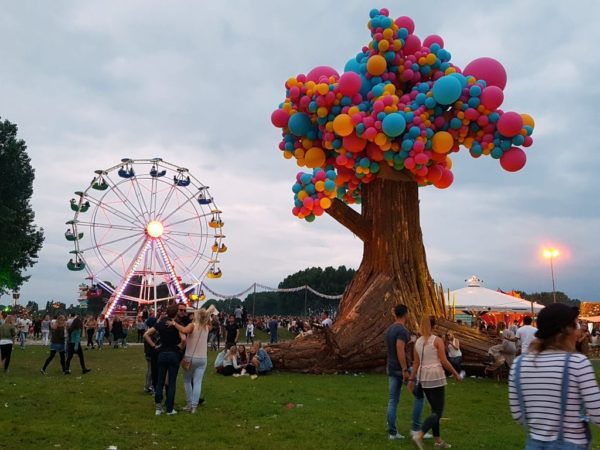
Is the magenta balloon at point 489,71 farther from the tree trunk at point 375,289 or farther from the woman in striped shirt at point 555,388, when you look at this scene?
the woman in striped shirt at point 555,388

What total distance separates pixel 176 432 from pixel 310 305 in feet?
227

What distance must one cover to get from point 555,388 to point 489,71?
12855 mm

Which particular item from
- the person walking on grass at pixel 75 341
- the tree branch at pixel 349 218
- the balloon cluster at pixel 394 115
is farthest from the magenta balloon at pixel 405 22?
the person walking on grass at pixel 75 341

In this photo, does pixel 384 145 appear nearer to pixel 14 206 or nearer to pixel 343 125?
pixel 343 125

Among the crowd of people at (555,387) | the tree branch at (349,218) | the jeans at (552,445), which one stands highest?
the tree branch at (349,218)

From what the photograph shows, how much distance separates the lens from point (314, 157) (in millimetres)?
15031

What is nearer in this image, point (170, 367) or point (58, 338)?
point (170, 367)

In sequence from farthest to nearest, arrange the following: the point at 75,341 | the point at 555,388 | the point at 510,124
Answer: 1. the point at 75,341
2. the point at 510,124
3. the point at 555,388

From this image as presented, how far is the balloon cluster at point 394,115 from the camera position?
1357 centimetres

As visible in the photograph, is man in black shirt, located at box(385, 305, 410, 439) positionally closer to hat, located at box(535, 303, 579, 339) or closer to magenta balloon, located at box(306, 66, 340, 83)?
hat, located at box(535, 303, 579, 339)

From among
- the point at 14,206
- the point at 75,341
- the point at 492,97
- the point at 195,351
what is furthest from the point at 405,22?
the point at 14,206

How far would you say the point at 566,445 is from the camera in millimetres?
2979

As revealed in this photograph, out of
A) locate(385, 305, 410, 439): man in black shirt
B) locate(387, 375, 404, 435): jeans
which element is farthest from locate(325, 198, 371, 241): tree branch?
locate(387, 375, 404, 435): jeans

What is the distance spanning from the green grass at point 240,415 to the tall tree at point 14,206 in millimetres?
15491
